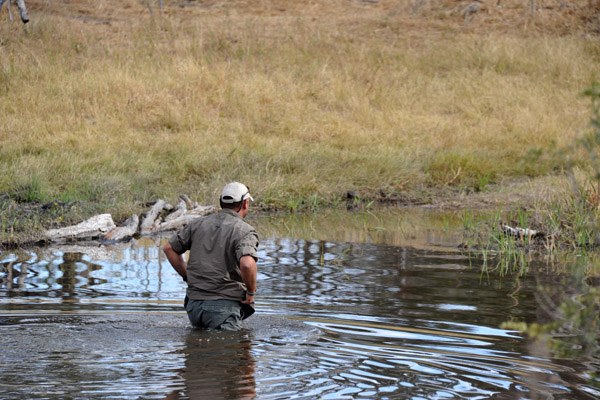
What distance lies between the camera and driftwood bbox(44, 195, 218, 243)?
31.3 feet

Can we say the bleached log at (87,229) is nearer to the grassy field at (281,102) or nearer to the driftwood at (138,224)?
the driftwood at (138,224)

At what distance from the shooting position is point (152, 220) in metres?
10.2

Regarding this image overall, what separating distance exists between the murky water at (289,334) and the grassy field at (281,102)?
228cm

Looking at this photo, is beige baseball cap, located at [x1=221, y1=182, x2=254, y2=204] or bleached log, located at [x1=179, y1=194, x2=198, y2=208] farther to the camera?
bleached log, located at [x1=179, y1=194, x2=198, y2=208]

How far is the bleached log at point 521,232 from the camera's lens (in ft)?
29.9

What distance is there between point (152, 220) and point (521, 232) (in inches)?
170

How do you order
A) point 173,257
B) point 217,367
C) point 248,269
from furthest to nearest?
point 173,257, point 248,269, point 217,367

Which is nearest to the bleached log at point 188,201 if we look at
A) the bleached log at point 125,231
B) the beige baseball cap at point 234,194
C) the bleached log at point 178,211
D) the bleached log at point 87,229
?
the bleached log at point 178,211

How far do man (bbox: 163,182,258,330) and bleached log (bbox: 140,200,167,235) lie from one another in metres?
4.50

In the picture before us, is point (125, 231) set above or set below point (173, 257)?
below

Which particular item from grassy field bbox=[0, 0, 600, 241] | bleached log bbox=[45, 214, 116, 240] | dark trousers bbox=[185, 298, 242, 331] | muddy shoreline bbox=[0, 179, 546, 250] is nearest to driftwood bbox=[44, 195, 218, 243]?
bleached log bbox=[45, 214, 116, 240]

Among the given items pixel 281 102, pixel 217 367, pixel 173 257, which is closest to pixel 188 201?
pixel 173 257

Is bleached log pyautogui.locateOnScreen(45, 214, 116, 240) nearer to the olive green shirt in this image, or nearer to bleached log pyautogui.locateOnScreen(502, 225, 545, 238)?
the olive green shirt

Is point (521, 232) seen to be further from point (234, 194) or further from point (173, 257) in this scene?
point (173, 257)
